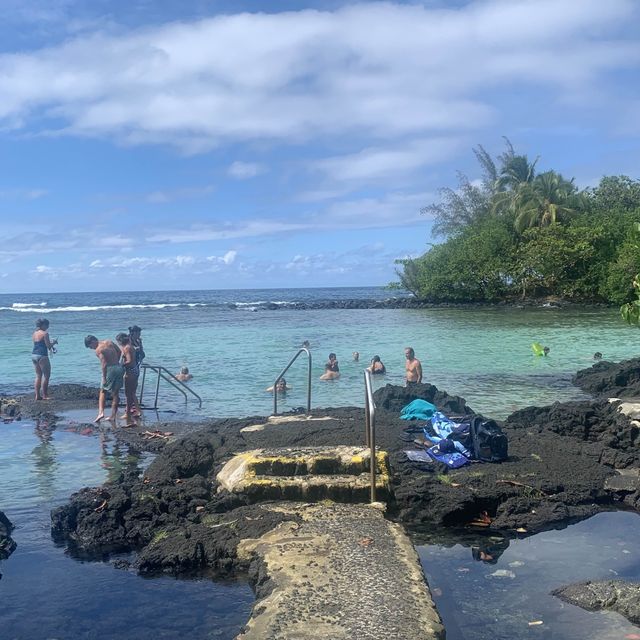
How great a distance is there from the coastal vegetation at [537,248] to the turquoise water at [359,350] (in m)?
3.99

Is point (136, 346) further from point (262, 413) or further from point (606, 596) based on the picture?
point (606, 596)

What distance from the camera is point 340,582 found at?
5.10 m

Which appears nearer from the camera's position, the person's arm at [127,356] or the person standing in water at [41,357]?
the person's arm at [127,356]

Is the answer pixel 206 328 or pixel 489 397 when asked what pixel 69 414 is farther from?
pixel 206 328

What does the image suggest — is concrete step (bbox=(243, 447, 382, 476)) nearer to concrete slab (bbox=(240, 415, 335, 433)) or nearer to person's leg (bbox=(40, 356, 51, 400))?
concrete slab (bbox=(240, 415, 335, 433))

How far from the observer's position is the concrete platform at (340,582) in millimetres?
4480

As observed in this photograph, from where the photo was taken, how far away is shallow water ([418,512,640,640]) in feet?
16.5

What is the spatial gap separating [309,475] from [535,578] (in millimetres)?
2287

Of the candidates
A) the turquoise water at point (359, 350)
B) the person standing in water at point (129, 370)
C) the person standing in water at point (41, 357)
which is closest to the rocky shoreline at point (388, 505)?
the person standing in water at point (129, 370)

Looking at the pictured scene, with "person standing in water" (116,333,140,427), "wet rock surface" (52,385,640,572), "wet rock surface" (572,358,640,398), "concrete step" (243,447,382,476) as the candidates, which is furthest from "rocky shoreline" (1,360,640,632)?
"wet rock surface" (572,358,640,398)

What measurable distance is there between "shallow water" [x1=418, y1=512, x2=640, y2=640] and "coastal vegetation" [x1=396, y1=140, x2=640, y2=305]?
127 ft

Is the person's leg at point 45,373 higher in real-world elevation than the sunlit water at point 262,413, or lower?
higher

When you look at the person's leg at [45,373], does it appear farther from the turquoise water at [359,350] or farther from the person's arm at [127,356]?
the person's arm at [127,356]

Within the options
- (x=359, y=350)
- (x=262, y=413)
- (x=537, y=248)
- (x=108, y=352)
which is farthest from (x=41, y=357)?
→ (x=537, y=248)
